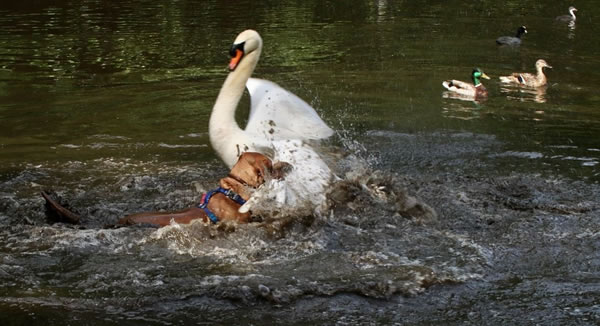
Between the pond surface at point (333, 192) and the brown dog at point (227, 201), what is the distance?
12cm

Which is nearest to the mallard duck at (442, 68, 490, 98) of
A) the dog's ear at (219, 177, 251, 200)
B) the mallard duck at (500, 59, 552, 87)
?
the mallard duck at (500, 59, 552, 87)

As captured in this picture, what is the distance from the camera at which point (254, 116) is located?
7.90 metres

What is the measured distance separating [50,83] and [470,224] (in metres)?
8.65

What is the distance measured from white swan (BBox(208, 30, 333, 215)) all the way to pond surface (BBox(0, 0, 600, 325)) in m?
0.20

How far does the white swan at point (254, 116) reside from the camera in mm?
7629

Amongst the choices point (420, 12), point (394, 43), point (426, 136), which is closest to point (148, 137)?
point (426, 136)

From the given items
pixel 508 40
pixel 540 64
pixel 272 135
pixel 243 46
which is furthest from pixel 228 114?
pixel 508 40

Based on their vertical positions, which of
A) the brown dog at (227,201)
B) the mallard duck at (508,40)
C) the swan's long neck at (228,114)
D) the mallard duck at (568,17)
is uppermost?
the swan's long neck at (228,114)

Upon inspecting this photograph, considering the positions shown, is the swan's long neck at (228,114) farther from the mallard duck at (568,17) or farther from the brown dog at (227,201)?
the mallard duck at (568,17)

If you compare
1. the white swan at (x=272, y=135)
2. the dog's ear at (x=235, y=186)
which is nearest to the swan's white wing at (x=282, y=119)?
the white swan at (x=272, y=135)

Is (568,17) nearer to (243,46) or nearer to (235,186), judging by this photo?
(243,46)

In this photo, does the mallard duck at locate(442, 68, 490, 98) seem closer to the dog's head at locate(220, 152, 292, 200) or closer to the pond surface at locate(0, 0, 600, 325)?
the pond surface at locate(0, 0, 600, 325)

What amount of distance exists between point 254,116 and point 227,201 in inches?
48.4

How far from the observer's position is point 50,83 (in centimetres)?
1385
